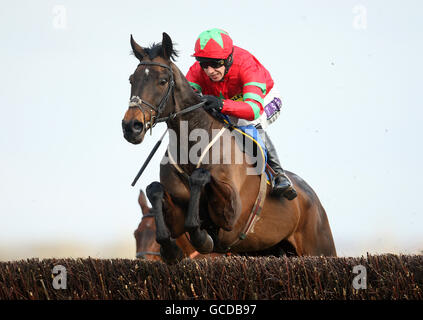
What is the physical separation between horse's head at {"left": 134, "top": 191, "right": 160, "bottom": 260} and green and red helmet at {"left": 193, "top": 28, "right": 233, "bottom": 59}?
4160 mm

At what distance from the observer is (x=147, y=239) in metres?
9.51

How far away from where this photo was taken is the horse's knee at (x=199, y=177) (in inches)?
209

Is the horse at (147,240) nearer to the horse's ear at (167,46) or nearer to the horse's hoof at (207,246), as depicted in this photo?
the horse's hoof at (207,246)

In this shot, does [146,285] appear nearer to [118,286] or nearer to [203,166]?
[118,286]

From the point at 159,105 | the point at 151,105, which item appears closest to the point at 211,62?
the point at 159,105

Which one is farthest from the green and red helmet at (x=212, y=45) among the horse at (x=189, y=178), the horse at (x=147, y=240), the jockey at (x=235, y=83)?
the horse at (x=147, y=240)

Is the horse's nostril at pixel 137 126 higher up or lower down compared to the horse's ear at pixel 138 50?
lower down

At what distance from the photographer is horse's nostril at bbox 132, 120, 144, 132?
5.08 meters

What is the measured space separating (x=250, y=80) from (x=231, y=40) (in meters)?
0.43

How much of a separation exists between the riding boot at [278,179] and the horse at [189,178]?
142 millimetres

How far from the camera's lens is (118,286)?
18.7ft

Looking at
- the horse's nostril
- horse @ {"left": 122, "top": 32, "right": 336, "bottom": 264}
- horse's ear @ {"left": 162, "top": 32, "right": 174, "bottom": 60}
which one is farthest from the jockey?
the horse's nostril
